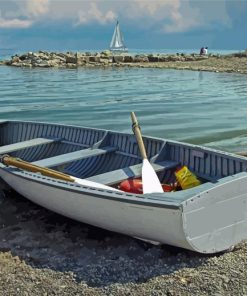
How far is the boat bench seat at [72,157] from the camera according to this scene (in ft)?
31.3

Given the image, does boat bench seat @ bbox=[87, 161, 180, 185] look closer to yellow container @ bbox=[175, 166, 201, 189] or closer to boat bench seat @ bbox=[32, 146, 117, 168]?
yellow container @ bbox=[175, 166, 201, 189]

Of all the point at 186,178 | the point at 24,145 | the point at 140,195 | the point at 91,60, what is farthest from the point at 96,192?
the point at 91,60

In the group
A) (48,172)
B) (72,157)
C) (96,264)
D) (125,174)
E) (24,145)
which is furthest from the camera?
(24,145)

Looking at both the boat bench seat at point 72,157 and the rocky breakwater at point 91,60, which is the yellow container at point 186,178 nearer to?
the boat bench seat at point 72,157

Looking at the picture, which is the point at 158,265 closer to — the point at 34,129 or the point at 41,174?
the point at 41,174

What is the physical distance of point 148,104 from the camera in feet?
96.5

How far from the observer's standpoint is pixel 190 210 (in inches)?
245

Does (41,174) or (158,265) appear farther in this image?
(41,174)

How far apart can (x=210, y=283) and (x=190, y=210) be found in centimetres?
111

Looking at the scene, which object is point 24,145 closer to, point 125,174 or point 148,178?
point 125,174

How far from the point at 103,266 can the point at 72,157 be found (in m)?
3.36

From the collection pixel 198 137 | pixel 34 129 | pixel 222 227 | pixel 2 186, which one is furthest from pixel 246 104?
pixel 222 227

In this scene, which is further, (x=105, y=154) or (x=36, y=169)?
(x=105, y=154)

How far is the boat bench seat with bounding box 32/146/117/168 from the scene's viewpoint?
9.53 metres
